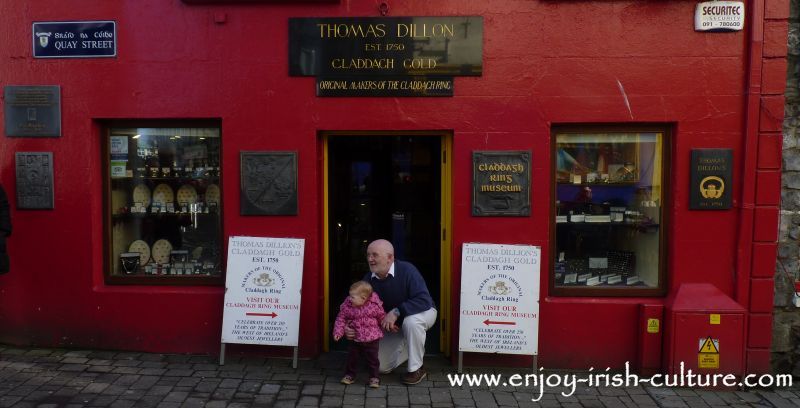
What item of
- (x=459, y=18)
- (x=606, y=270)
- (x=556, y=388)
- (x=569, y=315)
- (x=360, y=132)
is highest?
(x=459, y=18)

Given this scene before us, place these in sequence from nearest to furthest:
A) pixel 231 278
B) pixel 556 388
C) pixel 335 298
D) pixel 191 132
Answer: pixel 556 388
pixel 231 278
pixel 191 132
pixel 335 298

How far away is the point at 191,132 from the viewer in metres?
6.15

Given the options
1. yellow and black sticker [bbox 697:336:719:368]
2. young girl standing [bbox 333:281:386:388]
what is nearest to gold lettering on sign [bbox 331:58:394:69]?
young girl standing [bbox 333:281:386:388]

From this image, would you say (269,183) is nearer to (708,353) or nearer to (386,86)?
(386,86)

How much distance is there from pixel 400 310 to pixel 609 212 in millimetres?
2361

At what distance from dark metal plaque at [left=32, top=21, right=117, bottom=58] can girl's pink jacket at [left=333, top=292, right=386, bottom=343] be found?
3387 mm

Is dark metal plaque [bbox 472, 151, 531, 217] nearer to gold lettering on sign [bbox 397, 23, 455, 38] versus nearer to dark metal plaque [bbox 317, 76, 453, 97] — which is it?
dark metal plaque [bbox 317, 76, 453, 97]

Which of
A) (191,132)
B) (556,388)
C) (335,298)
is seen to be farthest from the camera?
(335,298)

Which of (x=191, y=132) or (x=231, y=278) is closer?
(x=231, y=278)

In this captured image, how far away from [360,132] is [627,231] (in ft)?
9.28

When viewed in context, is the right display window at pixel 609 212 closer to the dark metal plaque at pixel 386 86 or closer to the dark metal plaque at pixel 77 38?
the dark metal plaque at pixel 386 86

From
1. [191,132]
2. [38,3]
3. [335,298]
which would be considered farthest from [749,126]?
[38,3]

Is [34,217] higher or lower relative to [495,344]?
higher

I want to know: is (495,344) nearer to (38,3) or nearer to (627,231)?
(627,231)
